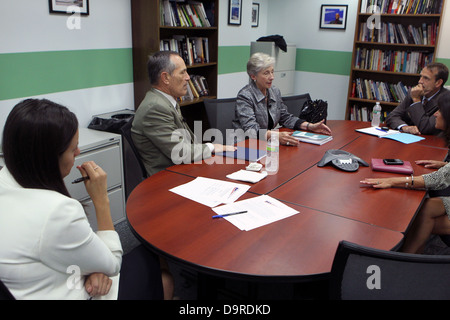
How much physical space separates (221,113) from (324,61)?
3.45m

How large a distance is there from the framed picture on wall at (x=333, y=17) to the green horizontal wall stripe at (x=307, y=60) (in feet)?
1.26

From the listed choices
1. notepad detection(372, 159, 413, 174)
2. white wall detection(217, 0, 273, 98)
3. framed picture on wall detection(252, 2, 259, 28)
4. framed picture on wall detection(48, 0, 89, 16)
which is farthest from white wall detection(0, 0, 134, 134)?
framed picture on wall detection(252, 2, 259, 28)

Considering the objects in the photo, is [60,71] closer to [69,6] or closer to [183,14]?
[69,6]

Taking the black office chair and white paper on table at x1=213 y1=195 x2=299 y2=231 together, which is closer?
the black office chair

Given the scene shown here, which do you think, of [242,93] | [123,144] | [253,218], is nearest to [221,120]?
[242,93]

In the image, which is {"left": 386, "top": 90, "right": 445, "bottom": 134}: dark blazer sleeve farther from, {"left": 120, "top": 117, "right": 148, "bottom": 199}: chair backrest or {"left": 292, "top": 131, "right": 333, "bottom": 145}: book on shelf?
{"left": 120, "top": 117, "right": 148, "bottom": 199}: chair backrest

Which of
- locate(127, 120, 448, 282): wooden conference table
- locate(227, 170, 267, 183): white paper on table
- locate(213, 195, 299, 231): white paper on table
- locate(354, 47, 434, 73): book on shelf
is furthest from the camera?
locate(354, 47, 434, 73): book on shelf

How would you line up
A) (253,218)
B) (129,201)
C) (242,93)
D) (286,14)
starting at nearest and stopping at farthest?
(253,218), (129,201), (242,93), (286,14)

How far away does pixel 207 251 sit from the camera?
1.32 m

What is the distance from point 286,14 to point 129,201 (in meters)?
5.28

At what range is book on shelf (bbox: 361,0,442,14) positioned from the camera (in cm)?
459

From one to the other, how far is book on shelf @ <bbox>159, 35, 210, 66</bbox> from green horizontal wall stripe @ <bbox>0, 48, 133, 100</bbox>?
0.43 metres

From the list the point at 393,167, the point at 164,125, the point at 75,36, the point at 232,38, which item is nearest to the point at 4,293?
the point at 164,125

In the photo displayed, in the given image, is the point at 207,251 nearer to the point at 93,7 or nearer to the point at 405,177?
the point at 405,177
